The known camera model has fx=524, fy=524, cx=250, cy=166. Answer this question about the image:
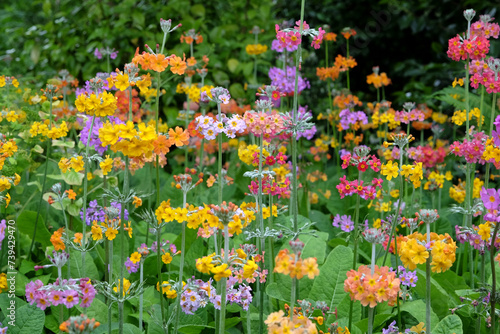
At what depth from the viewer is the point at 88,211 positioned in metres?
2.64

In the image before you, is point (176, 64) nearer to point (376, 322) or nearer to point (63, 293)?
point (63, 293)

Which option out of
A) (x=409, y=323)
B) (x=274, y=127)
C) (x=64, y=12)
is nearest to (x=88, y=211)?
(x=274, y=127)

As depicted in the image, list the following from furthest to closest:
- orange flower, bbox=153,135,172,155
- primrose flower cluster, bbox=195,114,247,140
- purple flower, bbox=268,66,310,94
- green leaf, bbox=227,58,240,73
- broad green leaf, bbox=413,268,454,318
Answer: green leaf, bbox=227,58,240,73
purple flower, bbox=268,66,310,94
broad green leaf, bbox=413,268,454,318
primrose flower cluster, bbox=195,114,247,140
orange flower, bbox=153,135,172,155

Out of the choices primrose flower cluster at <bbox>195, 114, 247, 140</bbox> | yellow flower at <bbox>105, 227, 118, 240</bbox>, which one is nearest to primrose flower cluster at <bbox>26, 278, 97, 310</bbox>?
yellow flower at <bbox>105, 227, 118, 240</bbox>

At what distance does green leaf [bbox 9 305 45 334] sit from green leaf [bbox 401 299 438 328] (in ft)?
4.93

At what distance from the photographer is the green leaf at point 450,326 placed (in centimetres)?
201

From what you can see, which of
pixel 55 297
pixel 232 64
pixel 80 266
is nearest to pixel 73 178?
pixel 80 266

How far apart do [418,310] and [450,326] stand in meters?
0.22

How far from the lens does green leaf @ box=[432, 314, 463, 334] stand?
2.01 m

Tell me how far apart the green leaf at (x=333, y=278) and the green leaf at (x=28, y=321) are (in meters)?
1.18

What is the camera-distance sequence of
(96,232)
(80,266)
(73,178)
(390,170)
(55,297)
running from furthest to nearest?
(73,178) → (80,266) → (390,170) → (96,232) → (55,297)

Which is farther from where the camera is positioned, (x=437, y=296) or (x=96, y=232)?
(x=437, y=296)

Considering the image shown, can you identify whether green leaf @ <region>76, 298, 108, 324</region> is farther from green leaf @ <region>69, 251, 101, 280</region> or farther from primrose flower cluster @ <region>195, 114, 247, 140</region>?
primrose flower cluster @ <region>195, 114, 247, 140</region>

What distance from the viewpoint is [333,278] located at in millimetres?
2457
